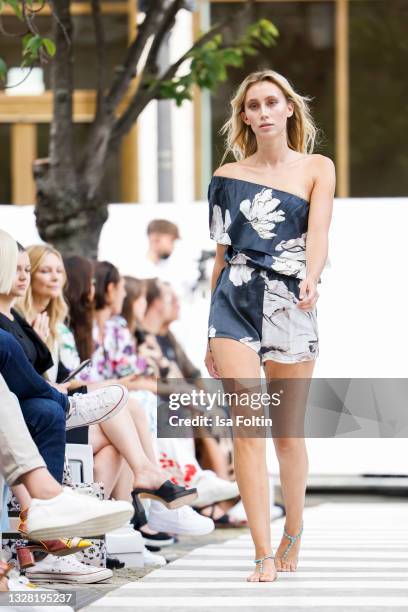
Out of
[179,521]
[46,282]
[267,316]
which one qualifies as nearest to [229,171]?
[267,316]

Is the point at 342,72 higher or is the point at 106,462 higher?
the point at 342,72

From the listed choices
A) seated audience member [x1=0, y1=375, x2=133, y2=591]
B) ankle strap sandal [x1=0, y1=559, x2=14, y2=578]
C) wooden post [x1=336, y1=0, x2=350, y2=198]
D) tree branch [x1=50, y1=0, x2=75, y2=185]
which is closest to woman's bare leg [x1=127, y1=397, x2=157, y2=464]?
seated audience member [x1=0, y1=375, x2=133, y2=591]

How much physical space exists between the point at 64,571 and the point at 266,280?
4.65ft

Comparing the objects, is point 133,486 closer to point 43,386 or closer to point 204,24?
point 43,386

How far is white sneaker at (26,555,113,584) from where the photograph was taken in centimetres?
627

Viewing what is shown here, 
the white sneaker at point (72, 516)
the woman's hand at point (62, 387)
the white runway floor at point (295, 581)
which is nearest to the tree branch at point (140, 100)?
the white runway floor at point (295, 581)

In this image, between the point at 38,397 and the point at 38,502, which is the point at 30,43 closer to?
the point at 38,397

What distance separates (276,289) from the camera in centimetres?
605

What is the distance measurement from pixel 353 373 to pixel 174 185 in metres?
6.20

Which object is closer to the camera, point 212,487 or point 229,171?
point 229,171

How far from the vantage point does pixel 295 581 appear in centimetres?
597

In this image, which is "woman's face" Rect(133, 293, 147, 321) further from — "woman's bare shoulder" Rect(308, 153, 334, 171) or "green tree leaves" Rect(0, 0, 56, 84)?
"woman's bare shoulder" Rect(308, 153, 334, 171)

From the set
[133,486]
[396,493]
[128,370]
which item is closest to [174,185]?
[396,493]

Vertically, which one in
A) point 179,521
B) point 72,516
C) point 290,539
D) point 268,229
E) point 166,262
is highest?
point 268,229
